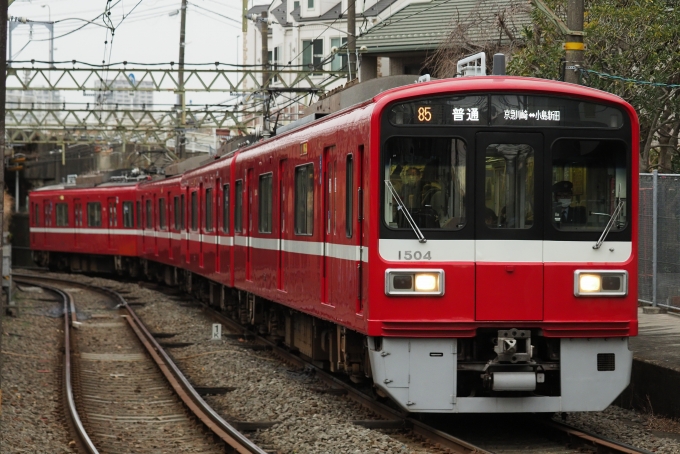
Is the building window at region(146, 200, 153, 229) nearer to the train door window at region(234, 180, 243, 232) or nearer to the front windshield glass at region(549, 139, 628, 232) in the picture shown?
the train door window at region(234, 180, 243, 232)

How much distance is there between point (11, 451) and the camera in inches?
350

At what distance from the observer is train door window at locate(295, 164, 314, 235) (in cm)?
1109

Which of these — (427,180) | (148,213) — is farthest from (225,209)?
(148,213)

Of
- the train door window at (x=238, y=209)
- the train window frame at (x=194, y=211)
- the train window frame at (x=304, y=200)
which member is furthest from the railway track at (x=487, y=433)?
the train window frame at (x=194, y=211)

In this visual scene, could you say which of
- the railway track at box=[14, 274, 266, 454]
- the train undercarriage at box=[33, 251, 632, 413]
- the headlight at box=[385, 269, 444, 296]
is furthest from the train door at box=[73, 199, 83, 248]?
the headlight at box=[385, 269, 444, 296]

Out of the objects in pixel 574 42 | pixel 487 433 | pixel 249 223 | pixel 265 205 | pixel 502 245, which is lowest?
pixel 487 433

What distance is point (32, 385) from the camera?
12664mm

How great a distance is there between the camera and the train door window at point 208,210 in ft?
63.8

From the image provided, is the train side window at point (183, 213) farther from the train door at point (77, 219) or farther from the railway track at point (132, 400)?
the train door at point (77, 219)

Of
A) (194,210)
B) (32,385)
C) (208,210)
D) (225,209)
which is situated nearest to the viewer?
(32,385)

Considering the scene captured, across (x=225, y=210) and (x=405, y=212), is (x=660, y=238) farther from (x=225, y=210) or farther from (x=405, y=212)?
(x=405, y=212)

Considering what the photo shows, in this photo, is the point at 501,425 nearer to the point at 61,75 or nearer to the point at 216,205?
the point at 216,205

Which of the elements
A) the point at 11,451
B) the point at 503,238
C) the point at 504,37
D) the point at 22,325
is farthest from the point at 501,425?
the point at 504,37

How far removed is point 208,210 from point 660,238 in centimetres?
826
